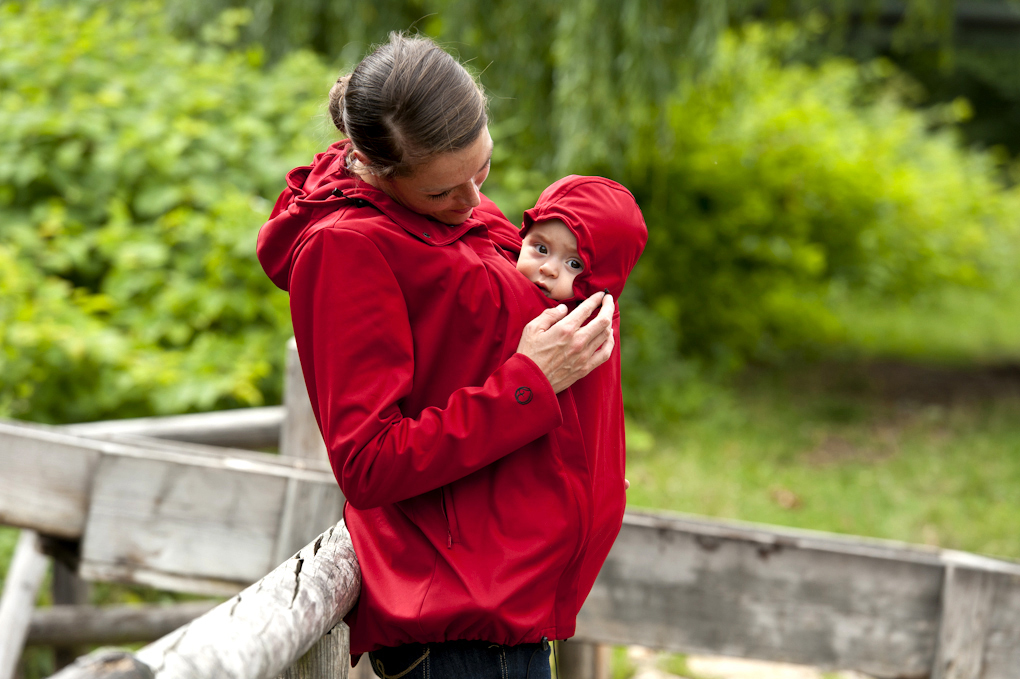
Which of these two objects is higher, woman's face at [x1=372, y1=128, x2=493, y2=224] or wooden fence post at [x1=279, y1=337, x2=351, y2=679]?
woman's face at [x1=372, y1=128, x2=493, y2=224]

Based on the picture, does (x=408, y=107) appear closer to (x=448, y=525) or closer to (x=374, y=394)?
(x=374, y=394)

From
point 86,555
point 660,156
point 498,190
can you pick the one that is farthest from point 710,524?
point 660,156

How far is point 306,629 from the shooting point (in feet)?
3.95

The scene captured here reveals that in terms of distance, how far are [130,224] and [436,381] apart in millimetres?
3367

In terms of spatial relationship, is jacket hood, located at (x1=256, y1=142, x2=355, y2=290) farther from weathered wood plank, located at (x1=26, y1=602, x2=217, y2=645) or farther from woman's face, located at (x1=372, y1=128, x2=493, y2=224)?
weathered wood plank, located at (x1=26, y1=602, x2=217, y2=645)

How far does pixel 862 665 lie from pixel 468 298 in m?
1.41

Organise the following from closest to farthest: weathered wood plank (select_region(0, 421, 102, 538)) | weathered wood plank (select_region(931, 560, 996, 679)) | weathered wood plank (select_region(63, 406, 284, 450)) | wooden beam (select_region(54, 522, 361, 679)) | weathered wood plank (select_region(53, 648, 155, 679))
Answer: weathered wood plank (select_region(53, 648, 155, 679)), wooden beam (select_region(54, 522, 361, 679)), weathered wood plank (select_region(931, 560, 996, 679)), weathered wood plank (select_region(0, 421, 102, 538)), weathered wood plank (select_region(63, 406, 284, 450))

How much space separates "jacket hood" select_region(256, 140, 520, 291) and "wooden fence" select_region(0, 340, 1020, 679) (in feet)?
2.78

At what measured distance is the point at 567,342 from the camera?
1.28 m

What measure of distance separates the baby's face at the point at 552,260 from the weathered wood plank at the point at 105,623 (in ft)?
7.08

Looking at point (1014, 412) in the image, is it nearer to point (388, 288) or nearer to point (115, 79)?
point (115, 79)

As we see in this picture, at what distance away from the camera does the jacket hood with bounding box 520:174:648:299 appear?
133cm

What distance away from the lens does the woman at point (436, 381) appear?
1214 mm

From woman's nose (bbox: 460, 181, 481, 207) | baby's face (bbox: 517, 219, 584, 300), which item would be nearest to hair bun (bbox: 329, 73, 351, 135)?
woman's nose (bbox: 460, 181, 481, 207)
